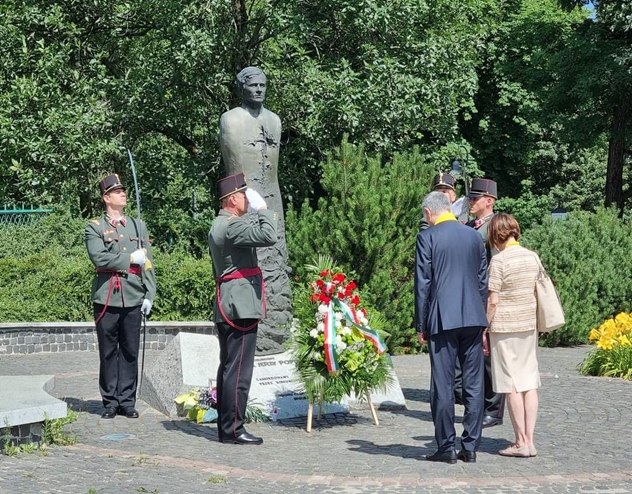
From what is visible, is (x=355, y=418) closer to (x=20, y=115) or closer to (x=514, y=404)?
(x=514, y=404)

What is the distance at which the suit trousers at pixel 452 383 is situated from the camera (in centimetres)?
709

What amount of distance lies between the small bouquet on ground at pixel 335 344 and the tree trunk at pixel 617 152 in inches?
822

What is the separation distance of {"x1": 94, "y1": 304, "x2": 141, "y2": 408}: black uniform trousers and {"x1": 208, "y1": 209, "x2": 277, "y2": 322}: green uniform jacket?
154cm

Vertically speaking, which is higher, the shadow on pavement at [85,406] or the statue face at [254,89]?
the statue face at [254,89]

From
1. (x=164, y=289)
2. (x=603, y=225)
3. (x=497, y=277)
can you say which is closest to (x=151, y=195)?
(x=164, y=289)

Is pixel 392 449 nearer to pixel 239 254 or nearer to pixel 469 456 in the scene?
pixel 469 456

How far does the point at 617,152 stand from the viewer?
2862cm

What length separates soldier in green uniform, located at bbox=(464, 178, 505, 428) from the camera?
8664mm

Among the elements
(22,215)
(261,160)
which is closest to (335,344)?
(261,160)

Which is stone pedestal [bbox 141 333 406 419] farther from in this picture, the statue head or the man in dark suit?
the statue head

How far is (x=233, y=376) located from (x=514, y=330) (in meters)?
2.17

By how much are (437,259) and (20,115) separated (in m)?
11.3

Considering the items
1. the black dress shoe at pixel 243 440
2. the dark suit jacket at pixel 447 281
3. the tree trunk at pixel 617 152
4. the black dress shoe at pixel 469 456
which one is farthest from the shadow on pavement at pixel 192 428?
the tree trunk at pixel 617 152

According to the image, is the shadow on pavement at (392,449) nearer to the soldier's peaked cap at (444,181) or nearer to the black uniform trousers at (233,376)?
the black uniform trousers at (233,376)
